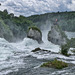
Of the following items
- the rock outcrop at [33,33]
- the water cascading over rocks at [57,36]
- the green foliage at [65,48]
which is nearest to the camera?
the green foliage at [65,48]

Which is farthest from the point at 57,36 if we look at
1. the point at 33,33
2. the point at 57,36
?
the point at 33,33

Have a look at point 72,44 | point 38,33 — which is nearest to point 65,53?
point 72,44

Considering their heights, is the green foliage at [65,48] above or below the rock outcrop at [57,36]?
below

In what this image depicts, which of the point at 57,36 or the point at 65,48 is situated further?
the point at 57,36

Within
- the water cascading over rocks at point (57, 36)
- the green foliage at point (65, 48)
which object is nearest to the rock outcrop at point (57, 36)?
the water cascading over rocks at point (57, 36)

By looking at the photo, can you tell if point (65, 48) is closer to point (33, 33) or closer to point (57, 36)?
point (57, 36)

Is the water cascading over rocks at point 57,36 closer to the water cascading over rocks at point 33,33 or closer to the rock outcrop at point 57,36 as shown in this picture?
the rock outcrop at point 57,36

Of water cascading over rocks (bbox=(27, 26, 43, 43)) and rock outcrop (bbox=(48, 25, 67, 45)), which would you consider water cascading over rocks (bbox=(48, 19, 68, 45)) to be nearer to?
rock outcrop (bbox=(48, 25, 67, 45))

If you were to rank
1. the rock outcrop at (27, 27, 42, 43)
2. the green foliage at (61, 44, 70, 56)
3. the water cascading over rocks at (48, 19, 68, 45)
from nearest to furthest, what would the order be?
the green foliage at (61, 44, 70, 56)
the water cascading over rocks at (48, 19, 68, 45)
the rock outcrop at (27, 27, 42, 43)

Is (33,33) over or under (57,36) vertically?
over

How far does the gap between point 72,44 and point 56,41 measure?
5052 mm

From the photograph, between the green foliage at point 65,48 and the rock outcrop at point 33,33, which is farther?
the rock outcrop at point 33,33

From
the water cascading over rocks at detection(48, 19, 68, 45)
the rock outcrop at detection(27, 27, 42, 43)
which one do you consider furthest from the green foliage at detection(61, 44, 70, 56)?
the rock outcrop at detection(27, 27, 42, 43)

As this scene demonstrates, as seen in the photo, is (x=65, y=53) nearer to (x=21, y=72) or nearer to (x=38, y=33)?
(x=21, y=72)
